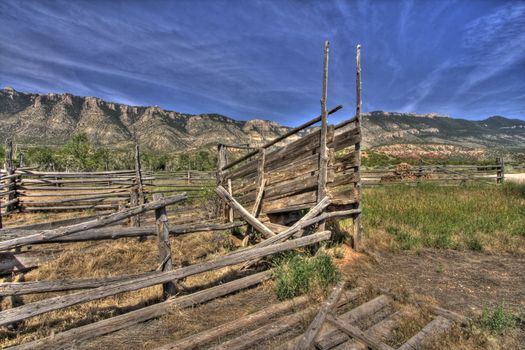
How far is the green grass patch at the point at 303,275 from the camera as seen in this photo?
3.93 metres

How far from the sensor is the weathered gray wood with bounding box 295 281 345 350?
8.79ft

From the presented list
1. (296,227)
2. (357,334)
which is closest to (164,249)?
(296,227)

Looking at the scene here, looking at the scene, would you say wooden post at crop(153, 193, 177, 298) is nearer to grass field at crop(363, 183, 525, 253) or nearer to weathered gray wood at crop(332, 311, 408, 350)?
weathered gray wood at crop(332, 311, 408, 350)

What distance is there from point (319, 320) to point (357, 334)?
42 centimetres

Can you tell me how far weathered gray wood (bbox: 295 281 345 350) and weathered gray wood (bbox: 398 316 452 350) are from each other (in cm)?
80

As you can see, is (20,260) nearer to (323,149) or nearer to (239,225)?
(239,225)

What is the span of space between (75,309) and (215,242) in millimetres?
3964

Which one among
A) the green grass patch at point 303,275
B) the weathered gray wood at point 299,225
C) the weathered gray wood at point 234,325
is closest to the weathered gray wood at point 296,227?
the weathered gray wood at point 299,225

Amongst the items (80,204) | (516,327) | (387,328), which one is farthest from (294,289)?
(80,204)

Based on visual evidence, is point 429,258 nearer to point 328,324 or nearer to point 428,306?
point 428,306

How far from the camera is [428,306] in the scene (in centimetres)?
344

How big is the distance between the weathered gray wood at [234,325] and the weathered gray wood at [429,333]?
1.30 m

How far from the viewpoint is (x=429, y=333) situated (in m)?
2.87

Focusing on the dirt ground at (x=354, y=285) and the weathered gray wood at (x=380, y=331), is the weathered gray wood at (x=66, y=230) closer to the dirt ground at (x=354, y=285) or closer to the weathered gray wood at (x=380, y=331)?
the dirt ground at (x=354, y=285)
